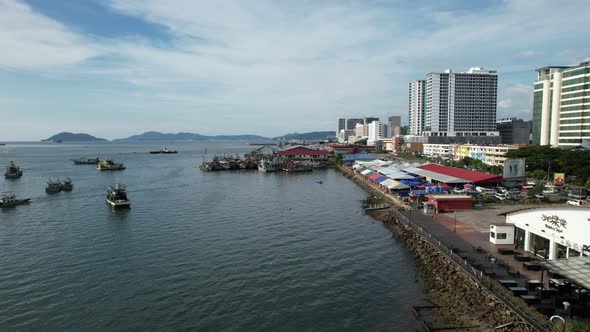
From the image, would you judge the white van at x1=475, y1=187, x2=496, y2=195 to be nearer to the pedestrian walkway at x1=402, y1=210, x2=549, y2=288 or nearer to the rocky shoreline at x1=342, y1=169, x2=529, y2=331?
the pedestrian walkway at x1=402, y1=210, x2=549, y2=288


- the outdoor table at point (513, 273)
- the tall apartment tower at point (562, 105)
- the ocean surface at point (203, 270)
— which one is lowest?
the ocean surface at point (203, 270)

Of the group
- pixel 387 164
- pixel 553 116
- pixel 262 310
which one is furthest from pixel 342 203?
pixel 553 116

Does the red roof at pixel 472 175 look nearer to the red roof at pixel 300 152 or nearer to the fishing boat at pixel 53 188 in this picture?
the fishing boat at pixel 53 188

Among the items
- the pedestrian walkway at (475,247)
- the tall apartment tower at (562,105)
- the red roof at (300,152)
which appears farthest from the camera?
the red roof at (300,152)

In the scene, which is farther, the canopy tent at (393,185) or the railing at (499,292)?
the canopy tent at (393,185)

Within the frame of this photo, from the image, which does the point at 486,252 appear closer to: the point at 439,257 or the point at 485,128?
the point at 439,257

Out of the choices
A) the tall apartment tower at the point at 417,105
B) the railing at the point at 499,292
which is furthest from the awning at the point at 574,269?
the tall apartment tower at the point at 417,105

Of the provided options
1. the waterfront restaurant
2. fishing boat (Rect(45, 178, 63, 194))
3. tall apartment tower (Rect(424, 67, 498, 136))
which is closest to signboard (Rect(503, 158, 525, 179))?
the waterfront restaurant

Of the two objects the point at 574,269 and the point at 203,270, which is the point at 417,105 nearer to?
the point at 203,270
